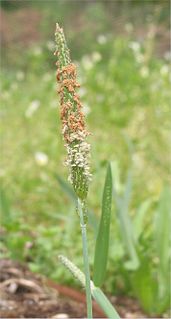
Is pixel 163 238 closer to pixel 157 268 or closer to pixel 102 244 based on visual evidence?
pixel 157 268

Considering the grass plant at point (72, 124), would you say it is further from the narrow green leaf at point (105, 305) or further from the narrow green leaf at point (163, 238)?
the narrow green leaf at point (163, 238)

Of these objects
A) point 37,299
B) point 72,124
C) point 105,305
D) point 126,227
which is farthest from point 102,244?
point 126,227

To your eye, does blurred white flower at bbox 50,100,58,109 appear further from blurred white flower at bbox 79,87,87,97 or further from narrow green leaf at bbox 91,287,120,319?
narrow green leaf at bbox 91,287,120,319

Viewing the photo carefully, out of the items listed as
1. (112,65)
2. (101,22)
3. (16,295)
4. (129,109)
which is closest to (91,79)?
(112,65)

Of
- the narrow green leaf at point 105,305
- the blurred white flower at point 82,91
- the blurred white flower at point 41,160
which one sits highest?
the blurred white flower at point 82,91

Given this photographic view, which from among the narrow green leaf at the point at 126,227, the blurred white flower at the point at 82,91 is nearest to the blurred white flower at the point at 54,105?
the blurred white flower at the point at 82,91

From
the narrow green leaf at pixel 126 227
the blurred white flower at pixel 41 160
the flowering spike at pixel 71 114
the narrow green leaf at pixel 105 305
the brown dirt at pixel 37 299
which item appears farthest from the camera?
the blurred white flower at pixel 41 160

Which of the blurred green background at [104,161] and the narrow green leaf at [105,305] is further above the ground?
the blurred green background at [104,161]
